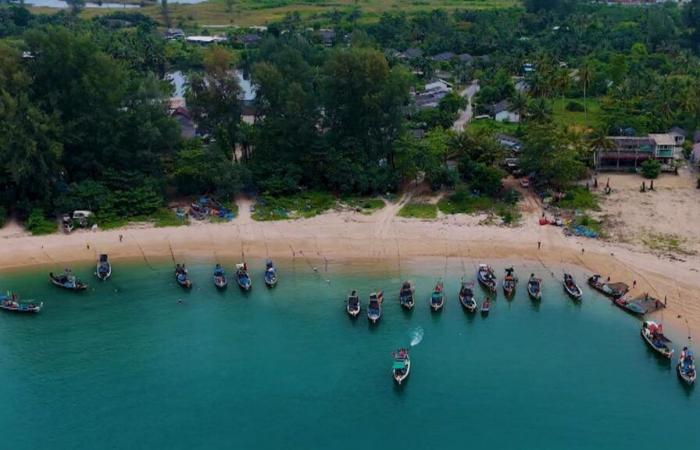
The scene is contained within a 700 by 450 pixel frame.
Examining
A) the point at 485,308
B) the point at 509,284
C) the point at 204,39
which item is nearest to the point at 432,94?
the point at 509,284

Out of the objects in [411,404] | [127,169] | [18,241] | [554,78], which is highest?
[554,78]

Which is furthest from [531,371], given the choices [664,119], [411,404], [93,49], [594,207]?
[664,119]

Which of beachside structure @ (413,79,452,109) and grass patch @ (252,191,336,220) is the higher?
beachside structure @ (413,79,452,109)

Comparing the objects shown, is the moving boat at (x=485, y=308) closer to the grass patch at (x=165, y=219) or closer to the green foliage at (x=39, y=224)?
the grass patch at (x=165, y=219)

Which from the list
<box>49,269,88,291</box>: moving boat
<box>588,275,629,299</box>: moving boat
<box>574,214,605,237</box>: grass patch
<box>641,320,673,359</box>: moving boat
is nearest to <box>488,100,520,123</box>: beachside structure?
<box>574,214,605,237</box>: grass patch

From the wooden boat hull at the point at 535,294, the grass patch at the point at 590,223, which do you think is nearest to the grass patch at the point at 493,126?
the grass patch at the point at 590,223

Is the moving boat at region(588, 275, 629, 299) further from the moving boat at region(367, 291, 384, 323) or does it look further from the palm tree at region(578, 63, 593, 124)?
the palm tree at region(578, 63, 593, 124)

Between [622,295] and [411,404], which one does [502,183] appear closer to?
[622,295]
